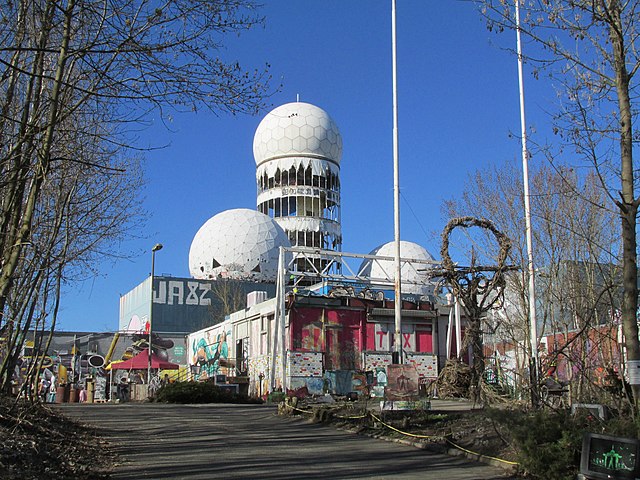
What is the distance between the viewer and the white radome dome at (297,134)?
64.1 m

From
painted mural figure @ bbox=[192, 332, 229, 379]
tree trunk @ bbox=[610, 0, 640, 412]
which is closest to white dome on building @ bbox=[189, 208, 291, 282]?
painted mural figure @ bbox=[192, 332, 229, 379]

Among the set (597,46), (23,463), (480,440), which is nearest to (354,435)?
(480,440)

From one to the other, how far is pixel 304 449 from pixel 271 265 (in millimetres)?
50770

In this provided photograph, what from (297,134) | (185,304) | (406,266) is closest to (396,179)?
(406,266)

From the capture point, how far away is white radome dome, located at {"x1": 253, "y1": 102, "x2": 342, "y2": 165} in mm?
64062

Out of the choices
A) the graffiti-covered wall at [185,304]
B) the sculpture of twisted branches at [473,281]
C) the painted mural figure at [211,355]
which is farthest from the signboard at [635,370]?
the graffiti-covered wall at [185,304]

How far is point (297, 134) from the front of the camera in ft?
210

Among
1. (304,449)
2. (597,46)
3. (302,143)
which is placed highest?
(302,143)

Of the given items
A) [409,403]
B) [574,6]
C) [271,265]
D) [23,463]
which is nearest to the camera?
[23,463]

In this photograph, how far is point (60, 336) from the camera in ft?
213

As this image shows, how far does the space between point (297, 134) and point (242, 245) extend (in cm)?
1094

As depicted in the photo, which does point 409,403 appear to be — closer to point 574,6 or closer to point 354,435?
Result: point 354,435

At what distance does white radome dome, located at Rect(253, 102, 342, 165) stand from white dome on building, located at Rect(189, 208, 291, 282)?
20.0ft

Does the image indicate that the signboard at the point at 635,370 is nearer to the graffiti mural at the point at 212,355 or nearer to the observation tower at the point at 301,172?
the graffiti mural at the point at 212,355
